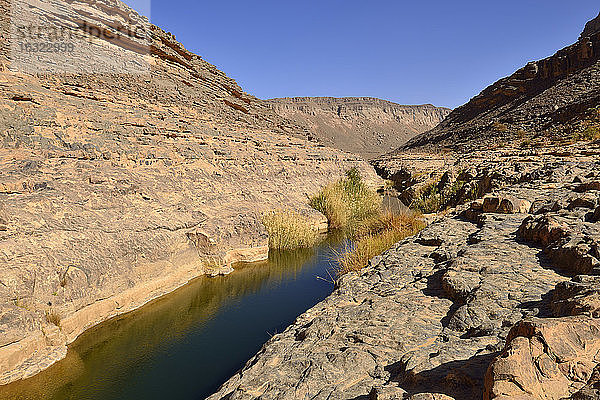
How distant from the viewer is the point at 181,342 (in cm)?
509

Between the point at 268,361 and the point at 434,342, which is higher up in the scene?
the point at 434,342

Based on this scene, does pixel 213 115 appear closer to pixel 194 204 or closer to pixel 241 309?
pixel 194 204

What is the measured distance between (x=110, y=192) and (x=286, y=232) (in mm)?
4215

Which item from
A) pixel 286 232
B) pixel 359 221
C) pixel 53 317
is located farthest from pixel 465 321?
pixel 359 221

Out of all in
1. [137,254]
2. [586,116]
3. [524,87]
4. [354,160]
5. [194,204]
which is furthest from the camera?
[524,87]

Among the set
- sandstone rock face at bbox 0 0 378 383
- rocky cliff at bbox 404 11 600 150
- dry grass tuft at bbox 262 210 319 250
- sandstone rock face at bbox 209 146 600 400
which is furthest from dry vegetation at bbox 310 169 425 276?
rocky cliff at bbox 404 11 600 150

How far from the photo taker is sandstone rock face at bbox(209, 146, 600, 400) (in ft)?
4.86

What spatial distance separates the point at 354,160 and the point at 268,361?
56.4 feet

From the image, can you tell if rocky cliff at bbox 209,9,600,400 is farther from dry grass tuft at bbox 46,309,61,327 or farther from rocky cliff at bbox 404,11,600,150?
rocky cliff at bbox 404,11,600,150

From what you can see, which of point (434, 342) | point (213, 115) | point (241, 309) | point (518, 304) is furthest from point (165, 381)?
point (213, 115)

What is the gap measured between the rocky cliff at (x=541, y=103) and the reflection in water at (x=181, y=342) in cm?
2206

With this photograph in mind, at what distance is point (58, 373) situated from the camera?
4.19 meters

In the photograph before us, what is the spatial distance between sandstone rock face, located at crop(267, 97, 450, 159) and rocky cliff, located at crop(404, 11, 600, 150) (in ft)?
120

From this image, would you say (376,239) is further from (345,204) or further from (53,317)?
(53,317)
